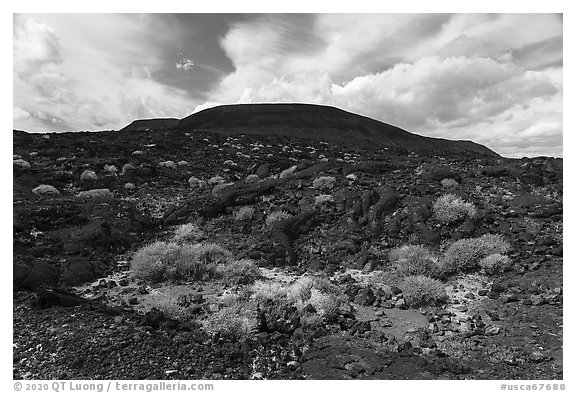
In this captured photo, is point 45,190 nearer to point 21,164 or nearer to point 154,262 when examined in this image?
point 21,164

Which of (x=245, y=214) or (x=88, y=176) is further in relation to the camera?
(x=88, y=176)

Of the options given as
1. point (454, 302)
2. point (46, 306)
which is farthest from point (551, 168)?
point (46, 306)

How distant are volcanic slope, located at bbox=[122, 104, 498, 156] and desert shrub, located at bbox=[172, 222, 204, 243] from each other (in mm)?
45476

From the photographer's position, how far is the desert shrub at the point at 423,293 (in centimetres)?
802

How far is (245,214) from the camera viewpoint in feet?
44.0

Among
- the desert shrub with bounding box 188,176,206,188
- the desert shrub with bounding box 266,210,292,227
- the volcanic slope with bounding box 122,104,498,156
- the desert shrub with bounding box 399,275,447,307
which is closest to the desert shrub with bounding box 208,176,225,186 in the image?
the desert shrub with bounding box 188,176,206,188

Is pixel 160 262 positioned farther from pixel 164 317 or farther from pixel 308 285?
pixel 308 285

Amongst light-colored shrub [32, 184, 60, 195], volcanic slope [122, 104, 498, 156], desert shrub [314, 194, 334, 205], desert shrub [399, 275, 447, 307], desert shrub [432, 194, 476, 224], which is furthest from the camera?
volcanic slope [122, 104, 498, 156]

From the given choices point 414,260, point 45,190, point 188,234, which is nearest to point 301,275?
point 414,260

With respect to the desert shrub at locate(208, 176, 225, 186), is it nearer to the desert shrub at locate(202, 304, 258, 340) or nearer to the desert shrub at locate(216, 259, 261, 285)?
the desert shrub at locate(216, 259, 261, 285)

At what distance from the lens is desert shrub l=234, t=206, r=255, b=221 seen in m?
13.4

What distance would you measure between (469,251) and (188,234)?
8.58 metres

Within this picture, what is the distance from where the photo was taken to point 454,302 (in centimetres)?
806

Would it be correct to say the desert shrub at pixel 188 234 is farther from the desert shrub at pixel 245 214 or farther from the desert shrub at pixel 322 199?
the desert shrub at pixel 322 199
